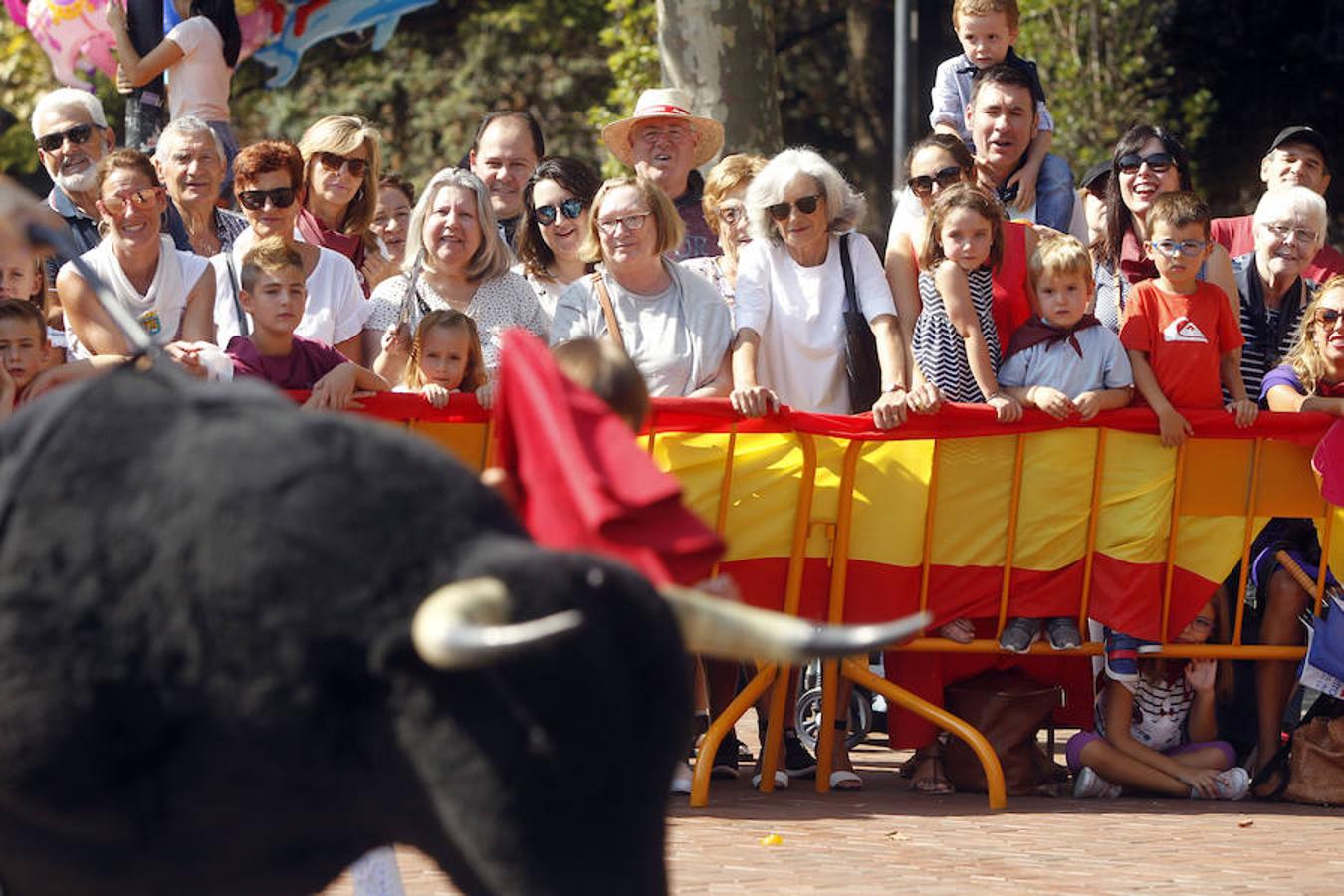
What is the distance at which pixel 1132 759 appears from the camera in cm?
784

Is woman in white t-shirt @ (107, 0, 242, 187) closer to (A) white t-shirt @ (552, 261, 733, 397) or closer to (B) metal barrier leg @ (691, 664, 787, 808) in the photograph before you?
(A) white t-shirt @ (552, 261, 733, 397)

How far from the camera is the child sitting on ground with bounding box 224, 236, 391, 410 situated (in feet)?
23.5

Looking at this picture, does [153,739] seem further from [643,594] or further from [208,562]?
[643,594]

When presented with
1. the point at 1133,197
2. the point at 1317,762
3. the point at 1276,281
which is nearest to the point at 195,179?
the point at 1133,197

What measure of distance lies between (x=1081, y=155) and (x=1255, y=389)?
12718mm

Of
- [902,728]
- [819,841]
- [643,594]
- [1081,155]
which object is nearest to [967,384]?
[902,728]

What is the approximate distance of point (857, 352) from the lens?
784cm

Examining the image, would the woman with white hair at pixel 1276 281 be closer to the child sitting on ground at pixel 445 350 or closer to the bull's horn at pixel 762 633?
the child sitting on ground at pixel 445 350

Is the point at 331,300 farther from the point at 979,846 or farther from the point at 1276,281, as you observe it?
the point at 1276,281

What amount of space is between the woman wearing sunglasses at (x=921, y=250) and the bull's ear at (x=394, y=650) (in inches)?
178

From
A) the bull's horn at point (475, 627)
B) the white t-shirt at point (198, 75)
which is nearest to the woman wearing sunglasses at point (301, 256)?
the white t-shirt at point (198, 75)

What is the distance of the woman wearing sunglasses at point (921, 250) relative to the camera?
7828 millimetres

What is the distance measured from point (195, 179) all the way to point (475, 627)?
19.2 ft

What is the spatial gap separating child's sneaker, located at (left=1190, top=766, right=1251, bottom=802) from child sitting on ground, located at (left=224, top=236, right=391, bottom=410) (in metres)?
3.37
